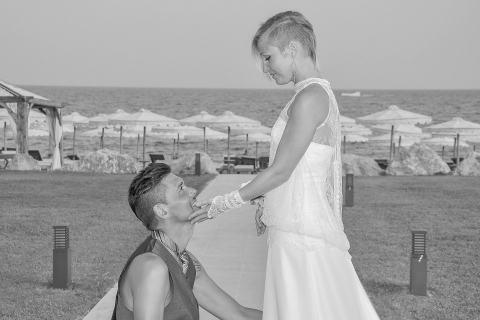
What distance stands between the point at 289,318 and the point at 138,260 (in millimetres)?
656

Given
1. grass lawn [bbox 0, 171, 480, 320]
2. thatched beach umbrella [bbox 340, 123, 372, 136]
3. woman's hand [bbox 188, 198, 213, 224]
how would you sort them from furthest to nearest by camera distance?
thatched beach umbrella [bbox 340, 123, 372, 136] < grass lawn [bbox 0, 171, 480, 320] < woman's hand [bbox 188, 198, 213, 224]

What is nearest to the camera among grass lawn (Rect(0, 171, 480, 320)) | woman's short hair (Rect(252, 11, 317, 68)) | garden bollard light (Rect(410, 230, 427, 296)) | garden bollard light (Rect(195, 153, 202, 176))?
woman's short hair (Rect(252, 11, 317, 68))

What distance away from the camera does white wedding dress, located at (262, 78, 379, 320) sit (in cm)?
293

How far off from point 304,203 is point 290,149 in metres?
0.24

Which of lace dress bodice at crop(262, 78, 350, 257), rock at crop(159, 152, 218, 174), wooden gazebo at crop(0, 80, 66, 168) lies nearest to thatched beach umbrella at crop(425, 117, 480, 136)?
rock at crop(159, 152, 218, 174)

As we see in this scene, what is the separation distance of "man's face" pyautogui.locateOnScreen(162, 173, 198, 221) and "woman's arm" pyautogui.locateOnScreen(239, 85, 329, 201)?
204 mm

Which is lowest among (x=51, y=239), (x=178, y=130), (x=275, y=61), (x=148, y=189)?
(x=51, y=239)

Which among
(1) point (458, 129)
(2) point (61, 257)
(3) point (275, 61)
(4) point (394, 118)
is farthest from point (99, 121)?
(3) point (275, 61)

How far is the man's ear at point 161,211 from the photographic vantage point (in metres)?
2.77

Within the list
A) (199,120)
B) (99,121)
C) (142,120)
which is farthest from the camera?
(99,121)

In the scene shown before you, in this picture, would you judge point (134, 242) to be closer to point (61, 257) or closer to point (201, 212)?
point (61, 257)

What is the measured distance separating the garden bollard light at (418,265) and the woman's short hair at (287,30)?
4.71 metres

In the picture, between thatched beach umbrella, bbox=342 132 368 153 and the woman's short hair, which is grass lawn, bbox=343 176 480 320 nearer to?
the woman's short hair

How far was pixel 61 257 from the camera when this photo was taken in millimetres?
7152
